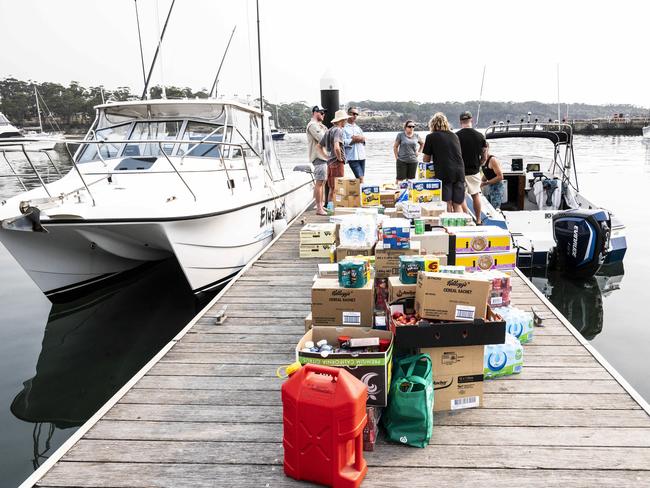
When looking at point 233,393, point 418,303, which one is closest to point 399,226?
point 418,303

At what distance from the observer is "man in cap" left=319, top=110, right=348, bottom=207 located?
27.2ft

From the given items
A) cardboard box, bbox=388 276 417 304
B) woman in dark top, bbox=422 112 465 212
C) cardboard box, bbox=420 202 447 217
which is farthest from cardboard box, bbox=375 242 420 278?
woman in dark top, bbox=422 112 465 212

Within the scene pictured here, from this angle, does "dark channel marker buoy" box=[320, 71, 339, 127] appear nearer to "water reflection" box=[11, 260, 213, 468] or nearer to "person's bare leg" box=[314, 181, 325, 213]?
"person's bare leg" box=[314, 181, 325, 213]

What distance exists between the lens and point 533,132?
9414 millimetres

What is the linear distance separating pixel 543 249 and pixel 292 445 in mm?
6027

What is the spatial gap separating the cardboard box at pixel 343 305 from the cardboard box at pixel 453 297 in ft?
1.35

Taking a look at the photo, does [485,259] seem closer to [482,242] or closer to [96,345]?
[482,242]

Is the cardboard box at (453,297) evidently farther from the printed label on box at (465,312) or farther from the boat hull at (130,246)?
the boat hull at (130,246)

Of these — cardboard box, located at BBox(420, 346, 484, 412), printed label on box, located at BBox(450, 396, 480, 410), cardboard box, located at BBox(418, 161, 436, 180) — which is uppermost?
cardboard box, located at BBox(418, 161, 436, 180)

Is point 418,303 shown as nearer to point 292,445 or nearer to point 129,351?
point 292,445

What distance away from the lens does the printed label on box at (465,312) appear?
2838 mm

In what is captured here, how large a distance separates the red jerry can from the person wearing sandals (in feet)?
25.6

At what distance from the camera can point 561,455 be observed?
2.51 meters

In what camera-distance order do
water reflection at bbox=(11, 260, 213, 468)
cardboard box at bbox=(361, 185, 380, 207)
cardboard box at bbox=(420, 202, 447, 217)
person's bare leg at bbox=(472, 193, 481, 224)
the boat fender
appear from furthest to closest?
the boat fender < cardboard box at bbox=(361, 185, 380, 207) < person's bare leg at bbox=(472, 193, 481, 224) < cardboard box at bbox=(420, 202, 447, 217) < water reflection at bbox=(11, 260, 213, 468)
